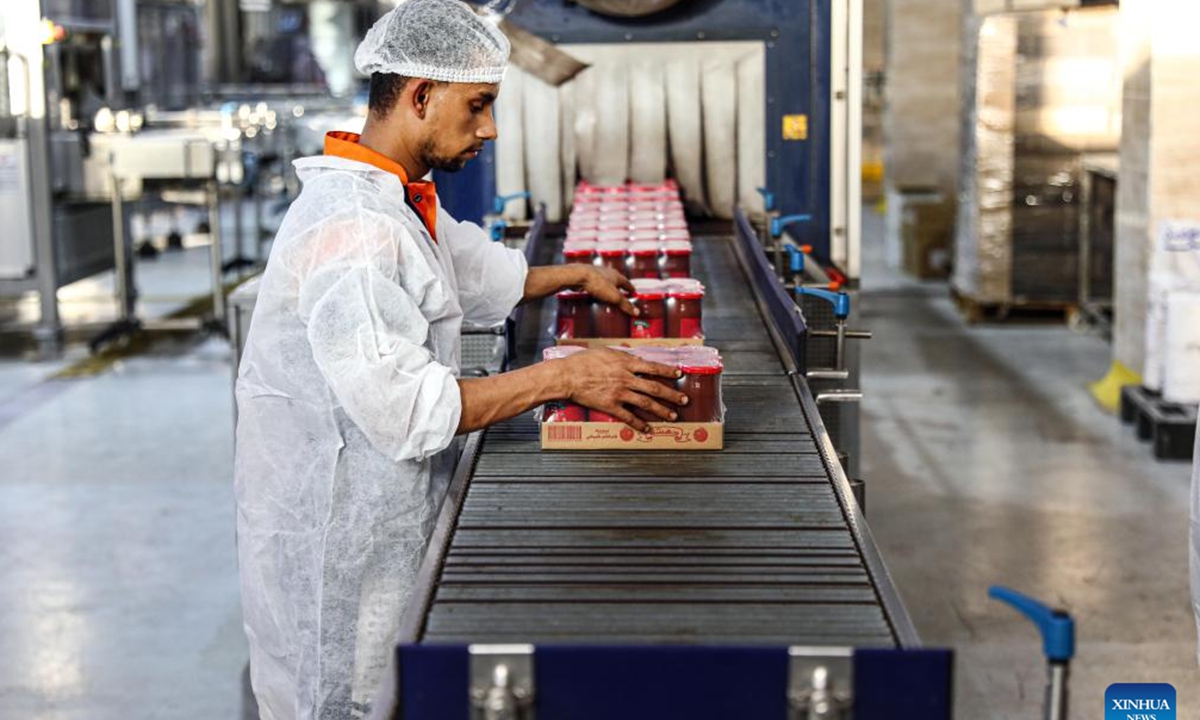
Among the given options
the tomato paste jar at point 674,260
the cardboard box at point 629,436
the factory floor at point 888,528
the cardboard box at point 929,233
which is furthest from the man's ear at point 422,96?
the cardboard box at point 929,233

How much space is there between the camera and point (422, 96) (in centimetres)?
243

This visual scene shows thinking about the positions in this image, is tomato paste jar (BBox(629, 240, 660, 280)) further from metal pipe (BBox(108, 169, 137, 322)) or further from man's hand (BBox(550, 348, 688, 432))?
metal pipe (BBox(108, 169, 137, 322))

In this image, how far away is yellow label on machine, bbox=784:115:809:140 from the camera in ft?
16.9

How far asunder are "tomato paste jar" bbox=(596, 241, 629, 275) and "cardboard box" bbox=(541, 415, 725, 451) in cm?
105

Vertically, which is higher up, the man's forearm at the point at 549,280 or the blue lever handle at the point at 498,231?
the blue lever handle at the point at 498,231

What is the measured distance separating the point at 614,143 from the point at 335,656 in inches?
119

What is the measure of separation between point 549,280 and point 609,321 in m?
0.14

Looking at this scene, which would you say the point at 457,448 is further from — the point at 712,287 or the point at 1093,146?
the point at 1093,146

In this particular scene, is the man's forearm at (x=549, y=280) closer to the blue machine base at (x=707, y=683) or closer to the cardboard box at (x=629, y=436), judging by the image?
the cardboard box at (x=629, y=436)

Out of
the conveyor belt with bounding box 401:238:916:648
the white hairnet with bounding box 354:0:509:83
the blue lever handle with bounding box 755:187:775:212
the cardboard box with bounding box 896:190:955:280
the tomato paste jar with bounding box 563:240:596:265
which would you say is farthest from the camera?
the cardboard box with bounding box 896:190:955:280

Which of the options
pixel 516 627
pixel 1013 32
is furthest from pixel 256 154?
pixel 516 627

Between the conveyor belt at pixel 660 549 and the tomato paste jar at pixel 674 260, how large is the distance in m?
0.86

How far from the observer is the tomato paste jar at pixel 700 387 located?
254cm

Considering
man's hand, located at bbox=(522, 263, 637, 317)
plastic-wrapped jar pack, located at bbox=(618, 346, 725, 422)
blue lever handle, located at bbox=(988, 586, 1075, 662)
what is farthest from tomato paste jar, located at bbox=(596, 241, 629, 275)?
blue lever handle, located at bbox=(988, 586, 1075, 662)
